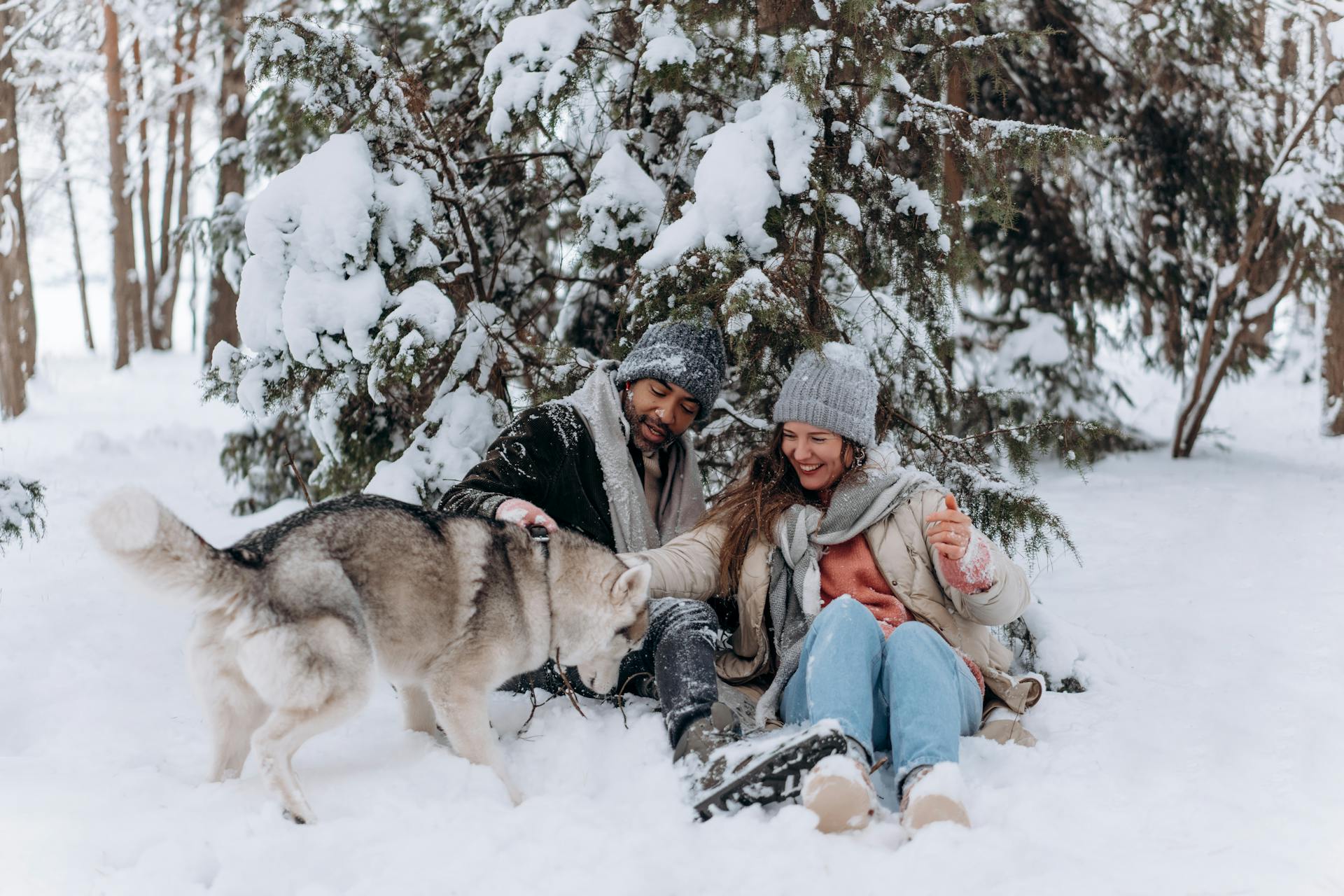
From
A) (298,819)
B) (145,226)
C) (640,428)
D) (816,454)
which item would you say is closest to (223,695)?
(298,819)

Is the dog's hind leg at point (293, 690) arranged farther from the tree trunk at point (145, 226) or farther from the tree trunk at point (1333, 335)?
the tree trunk at point (145, 226)

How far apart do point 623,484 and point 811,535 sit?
0.91m

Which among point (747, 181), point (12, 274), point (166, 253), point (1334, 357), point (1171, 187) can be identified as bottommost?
point (166, 253)

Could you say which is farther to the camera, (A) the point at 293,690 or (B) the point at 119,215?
(B) the point at 119,215

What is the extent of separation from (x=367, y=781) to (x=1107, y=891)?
218 centimetres

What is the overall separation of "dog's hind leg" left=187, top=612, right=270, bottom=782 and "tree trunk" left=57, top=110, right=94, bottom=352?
1738 centimetres

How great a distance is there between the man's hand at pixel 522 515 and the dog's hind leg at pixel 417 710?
0.72 m

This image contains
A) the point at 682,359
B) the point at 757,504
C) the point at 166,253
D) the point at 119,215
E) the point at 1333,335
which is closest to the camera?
the point at 757,504

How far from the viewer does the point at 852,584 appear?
365 centimetres

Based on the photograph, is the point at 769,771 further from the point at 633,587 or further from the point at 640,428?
the point at 640,428

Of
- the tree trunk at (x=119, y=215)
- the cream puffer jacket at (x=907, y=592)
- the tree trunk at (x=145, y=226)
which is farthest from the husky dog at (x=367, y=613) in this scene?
the tree trunk at (x=145, y=226)

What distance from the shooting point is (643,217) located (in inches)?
184

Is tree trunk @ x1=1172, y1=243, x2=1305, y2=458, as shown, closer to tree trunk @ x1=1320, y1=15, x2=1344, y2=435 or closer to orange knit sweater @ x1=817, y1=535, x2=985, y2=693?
tree trunk @ x1=1320, y1=15, x2=1344, y2=435

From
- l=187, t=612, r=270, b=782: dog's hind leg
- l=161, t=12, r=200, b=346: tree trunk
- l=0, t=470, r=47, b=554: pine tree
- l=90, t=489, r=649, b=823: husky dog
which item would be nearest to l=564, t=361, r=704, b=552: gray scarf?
l=90, t=489, r=649, b=823: husky dog
